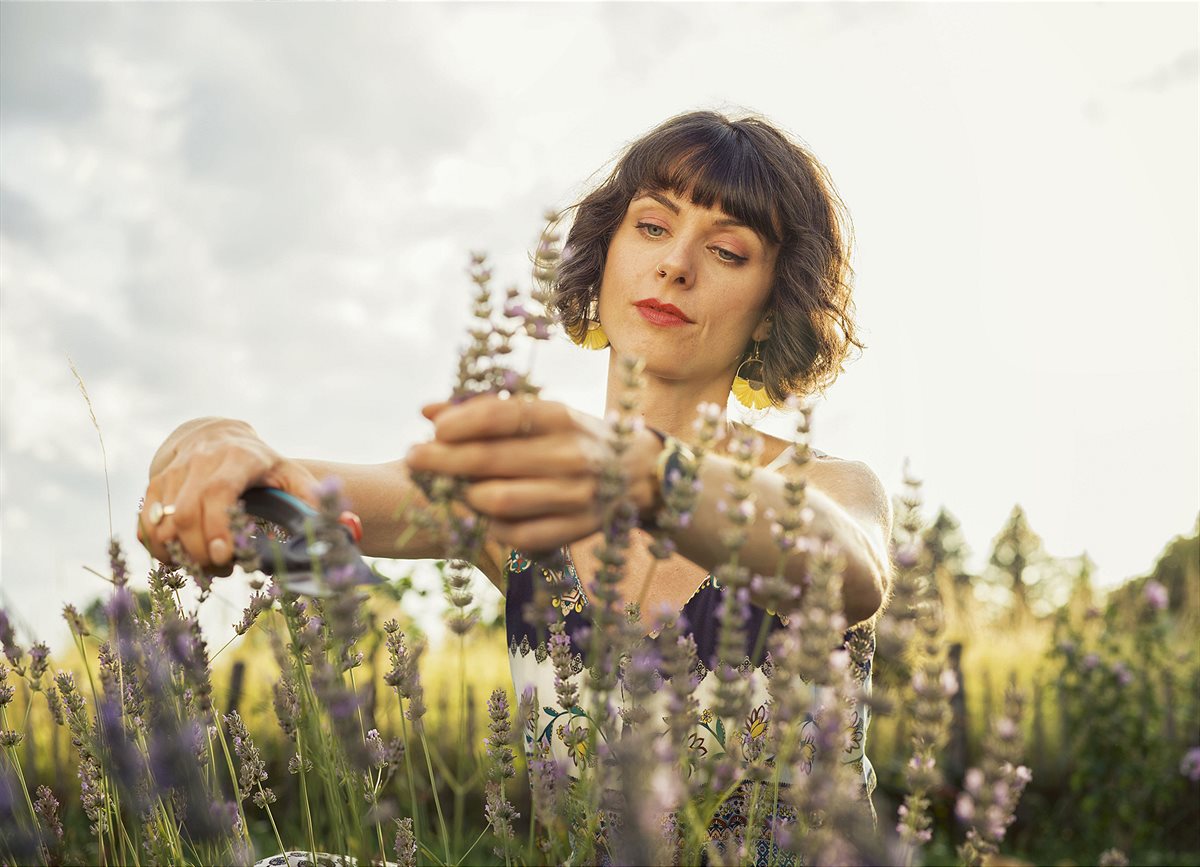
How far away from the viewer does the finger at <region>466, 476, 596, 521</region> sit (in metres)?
1.06

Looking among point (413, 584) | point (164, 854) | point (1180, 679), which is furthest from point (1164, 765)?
point (164, 854)

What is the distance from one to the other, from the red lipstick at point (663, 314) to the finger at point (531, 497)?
146 centimetres

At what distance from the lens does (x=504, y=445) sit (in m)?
1.06

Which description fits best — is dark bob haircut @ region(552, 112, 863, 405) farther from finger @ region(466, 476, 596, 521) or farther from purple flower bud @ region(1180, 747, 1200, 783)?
purple flower bud @ region(1180, 747, 1200, 783)

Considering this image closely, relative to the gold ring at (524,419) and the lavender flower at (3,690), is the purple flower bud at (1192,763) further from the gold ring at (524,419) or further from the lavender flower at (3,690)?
the gold ring at (524,419)

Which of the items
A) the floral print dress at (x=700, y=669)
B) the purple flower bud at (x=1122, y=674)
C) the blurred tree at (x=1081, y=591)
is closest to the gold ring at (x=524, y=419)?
the floral print dress at (x=700, y=669)

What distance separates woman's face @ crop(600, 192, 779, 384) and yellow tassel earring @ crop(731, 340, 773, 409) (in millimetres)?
267

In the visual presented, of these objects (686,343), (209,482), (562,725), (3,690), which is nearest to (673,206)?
(686,343)

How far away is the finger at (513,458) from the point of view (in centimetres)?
106

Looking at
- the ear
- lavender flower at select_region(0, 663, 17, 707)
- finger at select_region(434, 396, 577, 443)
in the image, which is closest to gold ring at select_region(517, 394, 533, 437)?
finger at select_region(434, 396, 577, 443)

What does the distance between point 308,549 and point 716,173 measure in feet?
5.76

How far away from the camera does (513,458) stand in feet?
3.48

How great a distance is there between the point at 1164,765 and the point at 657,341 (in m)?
5.72

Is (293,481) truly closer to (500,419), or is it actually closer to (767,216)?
(500,419)
